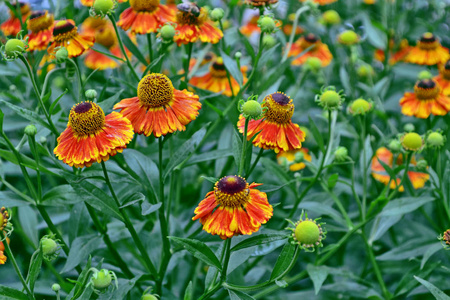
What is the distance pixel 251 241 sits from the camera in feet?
3.14

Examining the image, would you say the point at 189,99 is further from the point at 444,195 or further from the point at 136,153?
the point at 444,195

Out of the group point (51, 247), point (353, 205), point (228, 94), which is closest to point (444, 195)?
point (353, 205)

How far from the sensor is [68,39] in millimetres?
1232

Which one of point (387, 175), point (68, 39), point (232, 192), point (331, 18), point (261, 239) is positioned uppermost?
point (68, 39)

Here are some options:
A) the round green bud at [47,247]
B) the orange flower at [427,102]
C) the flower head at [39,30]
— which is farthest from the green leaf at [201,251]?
the orange flower at [427,102]

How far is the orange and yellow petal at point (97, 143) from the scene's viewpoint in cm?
92

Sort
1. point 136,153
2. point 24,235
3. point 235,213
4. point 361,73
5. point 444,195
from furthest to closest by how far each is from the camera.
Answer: point 361,73 < point 24,235 < point 444,195 < point 136,153 < point 235,213

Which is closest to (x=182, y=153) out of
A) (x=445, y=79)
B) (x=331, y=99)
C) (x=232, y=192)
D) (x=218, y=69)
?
(x=232, y=192)

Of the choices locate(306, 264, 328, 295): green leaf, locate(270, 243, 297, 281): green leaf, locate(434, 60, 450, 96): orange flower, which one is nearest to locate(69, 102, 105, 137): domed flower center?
locate(270, 243, 297, 281): green leaf

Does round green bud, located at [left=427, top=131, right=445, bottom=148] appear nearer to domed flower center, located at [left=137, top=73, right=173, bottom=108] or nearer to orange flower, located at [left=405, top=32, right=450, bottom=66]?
orange flower, located at [left=405, top=32, right=450, bottom=66]

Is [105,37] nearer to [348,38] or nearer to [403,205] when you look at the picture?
[348,38]

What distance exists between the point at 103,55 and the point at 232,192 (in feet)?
3.14

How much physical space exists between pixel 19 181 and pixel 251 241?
115 centimetres

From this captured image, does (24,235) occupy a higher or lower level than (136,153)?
lower
